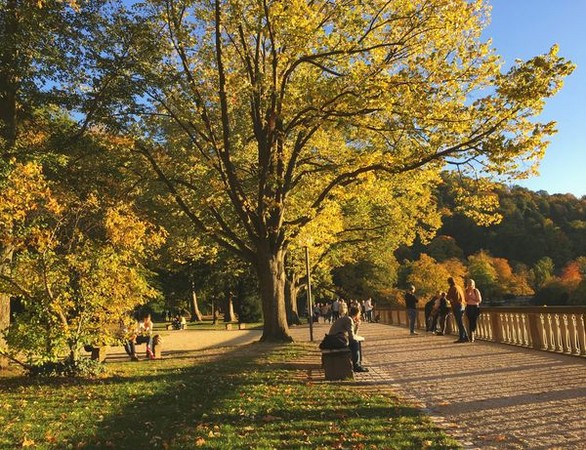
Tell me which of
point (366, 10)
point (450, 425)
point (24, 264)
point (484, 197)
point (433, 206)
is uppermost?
point (366, 10)

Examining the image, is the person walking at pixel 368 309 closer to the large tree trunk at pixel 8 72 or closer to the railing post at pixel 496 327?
the railing post at pixel 496 327

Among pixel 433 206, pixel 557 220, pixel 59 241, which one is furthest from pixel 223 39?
pixel 557 220

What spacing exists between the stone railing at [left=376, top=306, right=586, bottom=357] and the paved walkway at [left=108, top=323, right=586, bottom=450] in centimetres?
32

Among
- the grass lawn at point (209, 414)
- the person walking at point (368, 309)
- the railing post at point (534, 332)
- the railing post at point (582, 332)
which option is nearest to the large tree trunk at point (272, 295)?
the grass lawn at point (209, 414)

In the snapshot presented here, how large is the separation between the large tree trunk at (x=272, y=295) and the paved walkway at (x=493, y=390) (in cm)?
447

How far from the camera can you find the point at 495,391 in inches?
316

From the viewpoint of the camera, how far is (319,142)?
780 inches

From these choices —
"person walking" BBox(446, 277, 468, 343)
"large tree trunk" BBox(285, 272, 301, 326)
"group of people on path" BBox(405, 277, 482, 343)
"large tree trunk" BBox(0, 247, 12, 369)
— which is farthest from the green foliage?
"large tree trunk" BBox(0, 247, 12, 369)

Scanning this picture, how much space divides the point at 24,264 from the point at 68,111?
18.8 ft

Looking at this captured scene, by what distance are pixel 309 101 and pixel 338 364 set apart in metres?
7.09

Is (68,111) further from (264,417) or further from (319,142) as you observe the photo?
(264,417)

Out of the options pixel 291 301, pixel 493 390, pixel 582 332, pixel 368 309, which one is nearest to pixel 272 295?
pixel 582 332

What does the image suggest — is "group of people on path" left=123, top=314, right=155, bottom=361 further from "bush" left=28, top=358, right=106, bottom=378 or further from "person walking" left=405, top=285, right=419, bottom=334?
"person walking" left=405, top=285, right=419, bottom=334

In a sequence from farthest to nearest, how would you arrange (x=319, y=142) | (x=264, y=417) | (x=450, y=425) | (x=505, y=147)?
(x=319, y=142), (x=505, y=147), (x=264, y=417), (x=450, y=425)
